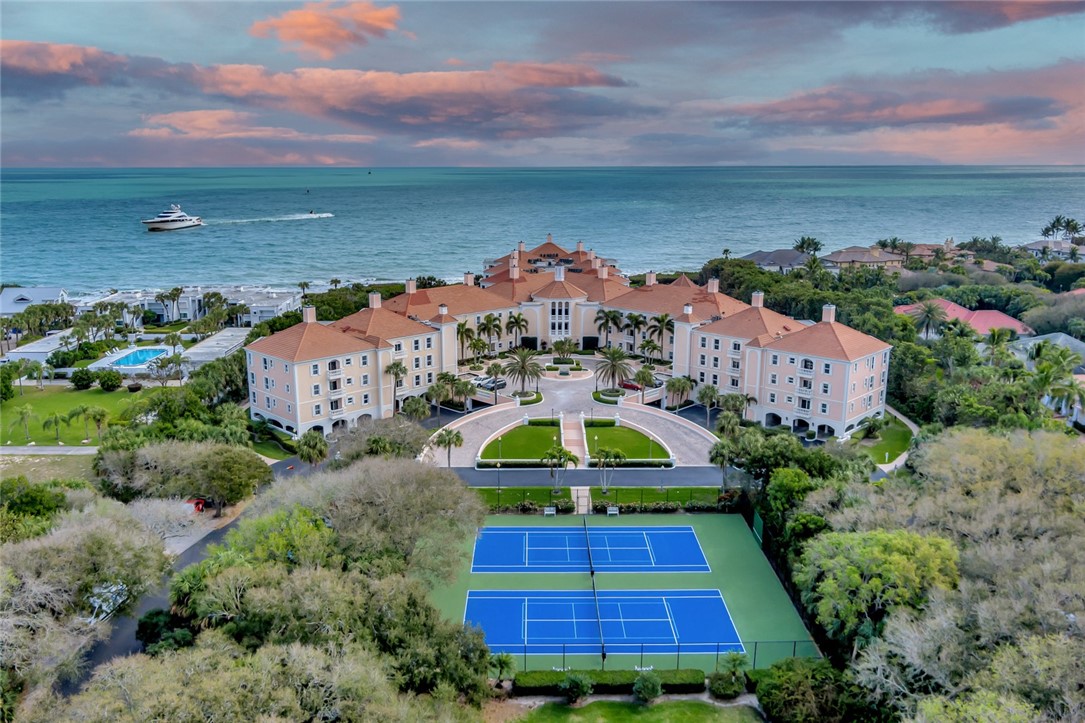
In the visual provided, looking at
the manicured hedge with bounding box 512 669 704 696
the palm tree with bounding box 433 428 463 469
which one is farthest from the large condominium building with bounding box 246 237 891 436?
the manicured hedge with bounding box 512 669 704 696

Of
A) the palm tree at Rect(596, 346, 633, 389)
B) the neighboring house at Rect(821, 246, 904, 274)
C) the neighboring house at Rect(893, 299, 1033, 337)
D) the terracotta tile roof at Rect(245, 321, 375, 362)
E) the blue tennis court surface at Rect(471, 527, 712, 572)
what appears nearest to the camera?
the blue tennis court surface at Rect(471, 527, 712, 572)

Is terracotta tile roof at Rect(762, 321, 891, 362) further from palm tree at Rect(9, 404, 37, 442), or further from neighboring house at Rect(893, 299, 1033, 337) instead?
palm tree at Rect(9, 404, 37, 442)

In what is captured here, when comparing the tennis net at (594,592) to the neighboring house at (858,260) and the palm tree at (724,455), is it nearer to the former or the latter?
the palm tree at (724,455)

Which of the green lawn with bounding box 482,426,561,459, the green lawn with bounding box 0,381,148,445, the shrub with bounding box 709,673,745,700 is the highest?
the green lawn with bounding box 0,381,148,445

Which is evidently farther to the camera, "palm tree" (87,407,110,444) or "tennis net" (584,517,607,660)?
"palm tree" (87,407,110,444)

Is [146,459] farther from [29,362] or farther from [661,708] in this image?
[29,362]

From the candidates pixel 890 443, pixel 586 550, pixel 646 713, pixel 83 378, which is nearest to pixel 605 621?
pixel 646 713

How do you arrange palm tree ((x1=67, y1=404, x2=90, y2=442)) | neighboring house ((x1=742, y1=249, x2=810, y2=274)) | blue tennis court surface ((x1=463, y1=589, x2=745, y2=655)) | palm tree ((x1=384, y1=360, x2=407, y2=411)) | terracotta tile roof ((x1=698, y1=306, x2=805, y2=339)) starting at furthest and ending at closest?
1. neighboring house ((x1=742, y1=249, x2=810, y2=274))
2. terracotta tile roof ((x1=698, y1=306, x2=805, y2=339))
3. palm tree ((x1=384, y1=360, x2=407, y2=411))
4. palm tree ((x1=67, y1=404, x2=90, y2=442))
5. blue tennis court surface ((x1=463, y1=589, x2=745, y2=655))
